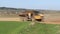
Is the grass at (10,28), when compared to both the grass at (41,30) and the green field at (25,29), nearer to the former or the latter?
the green field at (25,29)

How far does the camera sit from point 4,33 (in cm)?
1215

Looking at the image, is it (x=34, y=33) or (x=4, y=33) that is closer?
(x=4, y=33)

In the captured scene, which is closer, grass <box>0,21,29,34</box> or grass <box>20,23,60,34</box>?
grass <box>0,21,29,34</box>

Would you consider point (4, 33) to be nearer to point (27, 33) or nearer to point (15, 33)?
point (15, 33)

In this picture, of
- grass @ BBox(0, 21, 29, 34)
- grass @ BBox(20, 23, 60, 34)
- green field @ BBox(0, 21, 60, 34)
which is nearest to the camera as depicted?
grass @ BBox(0, 21, 29, 34)

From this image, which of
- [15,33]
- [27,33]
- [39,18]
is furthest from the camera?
[39,18]

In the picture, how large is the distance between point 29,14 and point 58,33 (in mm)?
15601

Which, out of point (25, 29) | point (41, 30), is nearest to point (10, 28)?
point (25, 29)

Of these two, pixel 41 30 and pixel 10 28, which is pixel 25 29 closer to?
pixel 10 28

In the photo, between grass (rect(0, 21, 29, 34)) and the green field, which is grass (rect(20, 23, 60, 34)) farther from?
grass (rect(0, 21, 29, 34))

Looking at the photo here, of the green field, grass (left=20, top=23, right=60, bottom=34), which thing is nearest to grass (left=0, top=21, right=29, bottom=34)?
the green field

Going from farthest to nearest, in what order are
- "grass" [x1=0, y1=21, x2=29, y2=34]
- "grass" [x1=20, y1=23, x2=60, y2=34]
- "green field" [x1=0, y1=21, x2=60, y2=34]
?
"grass" [x1=20, y1=23, x2=60, y2=34]
"green field" [x1=0, y1=21, x2=60, y2=34]
"grass" [x1=0, y1=21, x2=29, y2=34]

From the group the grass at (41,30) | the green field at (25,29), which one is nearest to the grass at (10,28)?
the green field at (25,29)

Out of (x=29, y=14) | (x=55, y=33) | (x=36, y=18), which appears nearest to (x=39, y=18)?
(x=36, y=18)
